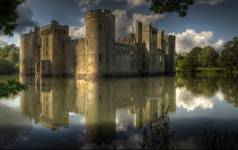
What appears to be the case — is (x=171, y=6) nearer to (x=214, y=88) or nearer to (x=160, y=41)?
(x=214, y=88)

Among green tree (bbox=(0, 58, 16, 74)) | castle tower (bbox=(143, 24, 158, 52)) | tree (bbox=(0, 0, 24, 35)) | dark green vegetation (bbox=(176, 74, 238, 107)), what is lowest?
dark green vegetation (bbox=(176, 74, 238, 107))

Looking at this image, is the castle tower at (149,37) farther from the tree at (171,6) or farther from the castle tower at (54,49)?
the tree at (171,6)

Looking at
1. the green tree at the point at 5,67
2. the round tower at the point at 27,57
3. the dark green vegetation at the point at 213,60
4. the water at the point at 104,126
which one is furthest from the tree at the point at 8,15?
the dark green vegetation at the point at 213,60

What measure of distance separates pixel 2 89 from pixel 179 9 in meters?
14.7

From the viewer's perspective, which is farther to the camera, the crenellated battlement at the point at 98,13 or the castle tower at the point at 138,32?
the castle tower at the point at 138,32

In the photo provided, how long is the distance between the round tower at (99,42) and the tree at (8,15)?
1775cm

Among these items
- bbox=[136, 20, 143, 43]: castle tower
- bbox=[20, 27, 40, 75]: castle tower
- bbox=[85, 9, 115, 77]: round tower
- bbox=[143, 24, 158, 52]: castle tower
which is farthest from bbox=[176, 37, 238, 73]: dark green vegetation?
bbox=[20, 27, 40, 75]: castle tower

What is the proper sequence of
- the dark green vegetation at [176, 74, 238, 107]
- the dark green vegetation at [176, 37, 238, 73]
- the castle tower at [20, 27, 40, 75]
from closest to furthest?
the dark green vegetation at [176, 74, 238, 107]
the castle tower at [20, 27, 40, 75]
the dark green vegetation at [176, 37, 238, 73]

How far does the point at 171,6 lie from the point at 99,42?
27234 mm

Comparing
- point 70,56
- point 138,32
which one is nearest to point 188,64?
point 138,32

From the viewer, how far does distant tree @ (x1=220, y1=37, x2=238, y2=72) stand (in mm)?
62031

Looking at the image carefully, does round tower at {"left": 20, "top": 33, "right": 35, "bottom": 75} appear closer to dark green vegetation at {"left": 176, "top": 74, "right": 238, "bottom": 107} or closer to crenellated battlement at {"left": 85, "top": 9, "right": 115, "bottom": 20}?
crenellated battlement at {"left": 85, "top": 9, "right": 115, "bottom": 20}

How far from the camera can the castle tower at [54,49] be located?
45.1 m

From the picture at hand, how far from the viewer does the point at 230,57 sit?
6209cm
